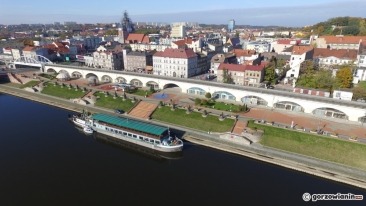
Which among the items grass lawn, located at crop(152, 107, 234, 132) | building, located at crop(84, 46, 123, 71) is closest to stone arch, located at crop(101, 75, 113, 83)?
building, located at crop(84, 46, 123, 71)

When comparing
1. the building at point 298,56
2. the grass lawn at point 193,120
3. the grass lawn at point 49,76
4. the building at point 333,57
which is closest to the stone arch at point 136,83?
the grass lawn at point 193,120

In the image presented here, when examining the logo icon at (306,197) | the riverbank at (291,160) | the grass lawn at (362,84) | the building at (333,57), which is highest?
the building at (333,57)

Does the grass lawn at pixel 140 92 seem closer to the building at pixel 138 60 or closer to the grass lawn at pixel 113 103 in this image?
the grass lawn at pixel 113 103

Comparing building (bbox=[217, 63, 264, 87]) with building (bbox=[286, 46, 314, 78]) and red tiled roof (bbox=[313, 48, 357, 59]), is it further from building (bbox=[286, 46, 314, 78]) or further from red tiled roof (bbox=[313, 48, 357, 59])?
red tiled roof (bbox=[313, 48, 357, 59])

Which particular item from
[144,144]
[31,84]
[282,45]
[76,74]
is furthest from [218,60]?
[31,84]

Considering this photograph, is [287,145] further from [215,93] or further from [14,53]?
[14,53]

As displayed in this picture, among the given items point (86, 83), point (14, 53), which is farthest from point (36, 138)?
point (14, 53)

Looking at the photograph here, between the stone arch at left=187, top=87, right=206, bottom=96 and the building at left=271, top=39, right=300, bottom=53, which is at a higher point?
the building at left=271, top=39, right=300, bottom=53
